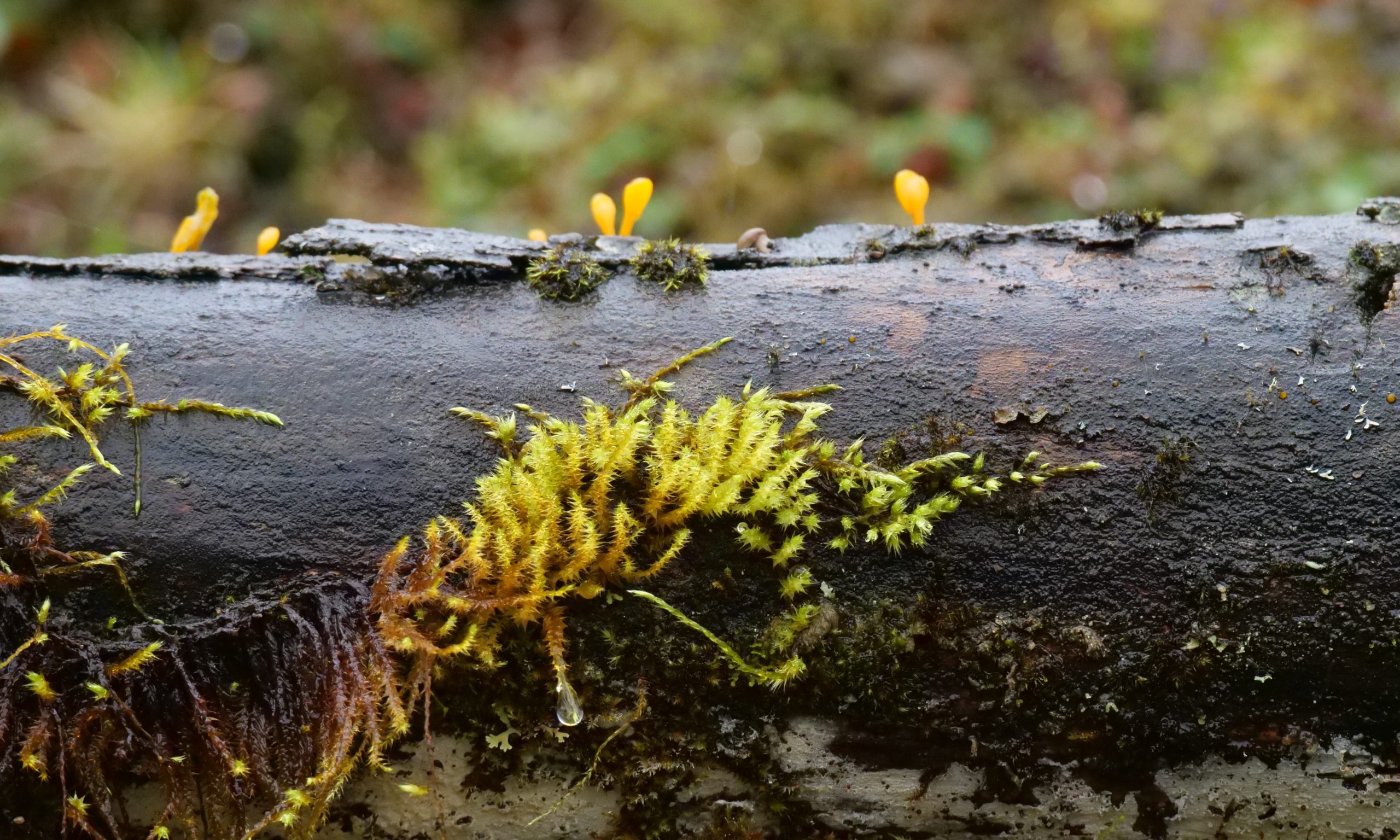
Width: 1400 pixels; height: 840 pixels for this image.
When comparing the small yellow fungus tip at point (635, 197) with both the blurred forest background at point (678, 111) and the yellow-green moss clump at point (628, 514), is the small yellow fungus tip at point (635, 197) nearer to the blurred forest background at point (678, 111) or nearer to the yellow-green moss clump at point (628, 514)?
the yellow-green moss clump at point (628, 514)

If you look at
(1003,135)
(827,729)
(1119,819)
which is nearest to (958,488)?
(827,729)

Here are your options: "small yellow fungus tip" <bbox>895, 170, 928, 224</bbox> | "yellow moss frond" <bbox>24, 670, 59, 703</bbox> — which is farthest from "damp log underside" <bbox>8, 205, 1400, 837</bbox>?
"small yellow fungus tip" <bbox>895, 170, 928, 224</bbox>

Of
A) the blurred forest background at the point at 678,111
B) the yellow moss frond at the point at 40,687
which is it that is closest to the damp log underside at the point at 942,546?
the yellow moss frond at the point at 40,687

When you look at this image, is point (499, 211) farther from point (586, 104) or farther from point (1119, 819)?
point (1119, 819)

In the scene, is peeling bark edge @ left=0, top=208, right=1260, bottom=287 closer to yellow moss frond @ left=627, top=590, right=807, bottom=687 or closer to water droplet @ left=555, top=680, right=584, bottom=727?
yellow moss frond @ left=627, top=590, right=807, bottom=687

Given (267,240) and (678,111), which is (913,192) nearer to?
(267,240)

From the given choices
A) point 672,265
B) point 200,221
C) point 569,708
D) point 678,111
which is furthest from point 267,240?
point 678,111
